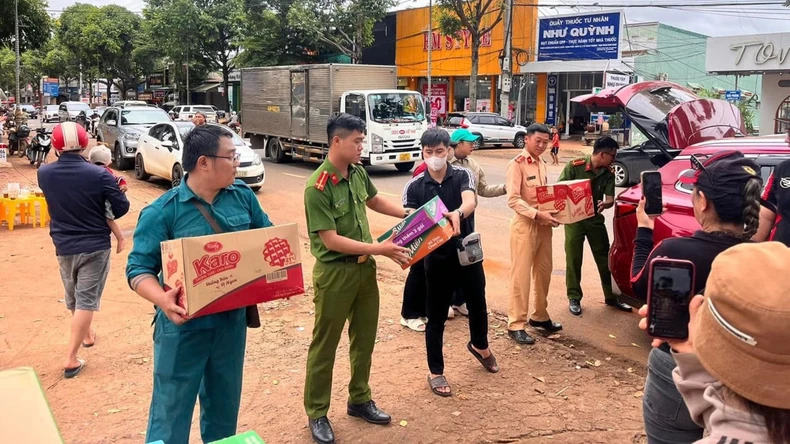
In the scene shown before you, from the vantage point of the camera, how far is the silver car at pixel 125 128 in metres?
17.2

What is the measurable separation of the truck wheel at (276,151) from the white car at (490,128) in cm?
711

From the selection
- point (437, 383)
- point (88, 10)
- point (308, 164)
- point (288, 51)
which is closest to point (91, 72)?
point (88, 10)

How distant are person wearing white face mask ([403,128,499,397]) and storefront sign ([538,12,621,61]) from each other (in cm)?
2389

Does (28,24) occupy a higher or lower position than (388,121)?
higher

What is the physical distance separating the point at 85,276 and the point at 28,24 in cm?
2071

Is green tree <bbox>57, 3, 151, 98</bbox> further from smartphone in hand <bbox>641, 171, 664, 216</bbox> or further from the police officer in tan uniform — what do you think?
smartphone in hand <bbox>641, 171, 664, 216</bbox>

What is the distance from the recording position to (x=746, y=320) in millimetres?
1262

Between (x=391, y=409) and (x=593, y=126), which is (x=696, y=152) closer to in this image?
(x=391, y=409)

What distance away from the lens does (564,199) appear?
503 cm

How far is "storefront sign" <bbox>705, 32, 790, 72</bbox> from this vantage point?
1753cm

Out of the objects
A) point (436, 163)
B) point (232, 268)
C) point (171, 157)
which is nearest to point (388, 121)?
point (171, 157)

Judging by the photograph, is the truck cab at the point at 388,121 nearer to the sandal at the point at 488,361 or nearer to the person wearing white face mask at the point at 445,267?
the person wearing white face mask at the point at 445,267

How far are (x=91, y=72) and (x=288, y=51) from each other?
3313 cm

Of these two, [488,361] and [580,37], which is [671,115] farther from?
[580,37]
